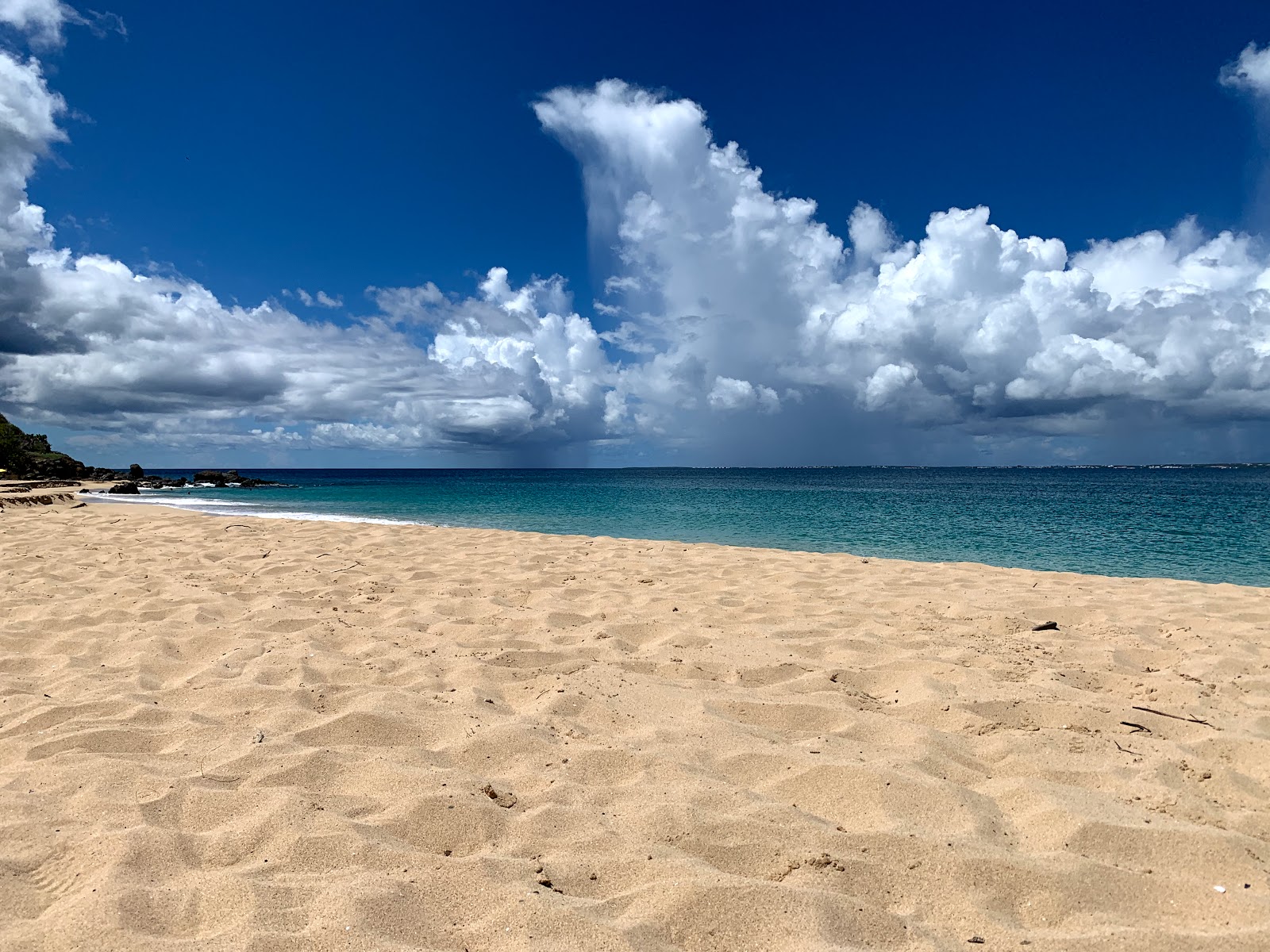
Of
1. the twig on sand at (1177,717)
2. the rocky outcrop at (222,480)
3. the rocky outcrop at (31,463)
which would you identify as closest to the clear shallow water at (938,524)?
the twig on sand at (1177,717)

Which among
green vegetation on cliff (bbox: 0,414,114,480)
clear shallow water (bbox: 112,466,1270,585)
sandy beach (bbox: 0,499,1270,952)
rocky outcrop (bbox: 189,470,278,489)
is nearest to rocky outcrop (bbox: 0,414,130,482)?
green vegetation on cliff (bbox: 0,414,114,480)

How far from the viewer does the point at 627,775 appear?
3.32 metres

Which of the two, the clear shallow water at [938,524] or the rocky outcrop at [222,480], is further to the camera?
the rocky outcrop at [222,480]

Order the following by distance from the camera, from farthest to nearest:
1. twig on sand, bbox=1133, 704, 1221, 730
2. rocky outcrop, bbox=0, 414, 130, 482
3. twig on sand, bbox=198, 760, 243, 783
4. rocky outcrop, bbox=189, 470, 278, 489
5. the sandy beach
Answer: rocky outcrop, bbox=189, 470, 278, 489 → rocky outcrop, bbox=0, 414, 130, 482 → twig on sand, bbox=1133, 704, 1221, 730 → twig on sand, bbox=198, 760, 243, 783 → the sandy beach

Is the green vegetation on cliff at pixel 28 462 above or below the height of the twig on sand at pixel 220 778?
above

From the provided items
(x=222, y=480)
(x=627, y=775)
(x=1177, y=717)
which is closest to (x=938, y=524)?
(x=1177, y=717)

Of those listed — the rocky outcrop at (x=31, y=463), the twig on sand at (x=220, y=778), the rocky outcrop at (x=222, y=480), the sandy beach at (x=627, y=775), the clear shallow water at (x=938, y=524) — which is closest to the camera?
the sandy beach at (x=627, y=775)

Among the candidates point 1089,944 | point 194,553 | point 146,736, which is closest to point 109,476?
point 194,553

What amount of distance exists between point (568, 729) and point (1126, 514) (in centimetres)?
3137

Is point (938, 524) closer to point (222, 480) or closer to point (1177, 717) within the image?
point (1177, 717)

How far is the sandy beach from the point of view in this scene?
227 centimetres

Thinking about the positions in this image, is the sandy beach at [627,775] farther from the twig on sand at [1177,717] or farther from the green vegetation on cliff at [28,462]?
the green vegetation on cliff at [28,462]

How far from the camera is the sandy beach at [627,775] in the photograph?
227 centimetres

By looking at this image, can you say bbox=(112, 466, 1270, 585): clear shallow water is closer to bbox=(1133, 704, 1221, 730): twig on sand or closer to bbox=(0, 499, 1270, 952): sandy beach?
bbox=(0, 499, 1270, 952): sandy beach
